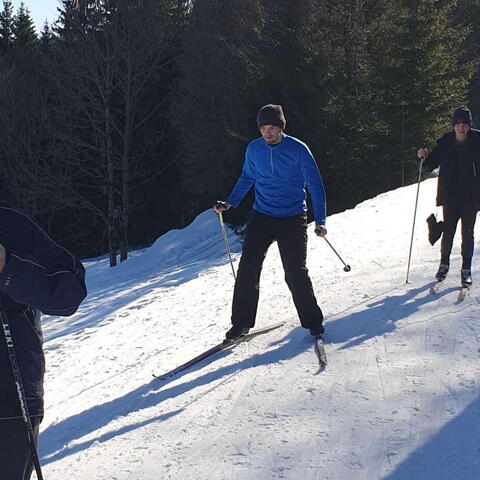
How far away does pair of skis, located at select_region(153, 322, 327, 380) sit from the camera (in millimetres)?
5195

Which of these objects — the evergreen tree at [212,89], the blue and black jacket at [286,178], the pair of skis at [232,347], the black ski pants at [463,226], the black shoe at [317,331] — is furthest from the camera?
the evergreen tree at [212,89]

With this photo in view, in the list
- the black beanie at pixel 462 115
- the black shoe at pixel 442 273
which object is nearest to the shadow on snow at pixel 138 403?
the black shoe at pixel 442 273

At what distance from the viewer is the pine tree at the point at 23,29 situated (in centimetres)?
3800

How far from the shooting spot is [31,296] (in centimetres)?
204

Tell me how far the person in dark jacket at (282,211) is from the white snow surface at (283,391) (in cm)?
56

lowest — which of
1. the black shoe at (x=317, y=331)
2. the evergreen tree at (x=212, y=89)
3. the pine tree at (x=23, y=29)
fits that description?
the black shoe at (x=317, y=331)

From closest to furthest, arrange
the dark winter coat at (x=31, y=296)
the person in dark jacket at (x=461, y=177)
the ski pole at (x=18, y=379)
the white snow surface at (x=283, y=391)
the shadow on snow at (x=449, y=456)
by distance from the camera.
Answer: the dark winter coat at (x=31, y=296) → the ski pole at (x=18, y=379) → the shadow on snow at (x=449, y=456) → the white snow surface at (x=283, y=391) → the person in dark jacket at (x=461, y=177)

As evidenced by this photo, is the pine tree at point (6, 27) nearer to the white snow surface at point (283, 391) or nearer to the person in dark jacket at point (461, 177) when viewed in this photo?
the white snow surface at point (283, 391)

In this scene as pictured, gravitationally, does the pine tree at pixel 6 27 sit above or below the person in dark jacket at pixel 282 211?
above

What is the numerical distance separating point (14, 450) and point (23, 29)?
40.8 m

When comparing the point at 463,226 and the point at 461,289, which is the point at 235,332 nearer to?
the point at 461,289

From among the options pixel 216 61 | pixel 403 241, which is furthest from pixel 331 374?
pixel 216 61

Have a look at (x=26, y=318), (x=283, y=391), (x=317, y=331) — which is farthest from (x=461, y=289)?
(x=26, y=318)

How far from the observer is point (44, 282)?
207 cm
